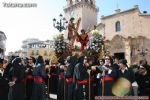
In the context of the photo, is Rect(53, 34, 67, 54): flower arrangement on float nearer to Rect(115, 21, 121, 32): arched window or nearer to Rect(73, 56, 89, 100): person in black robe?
Rect(73, 56, 89, 100): person in black robe

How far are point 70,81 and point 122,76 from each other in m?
1.92

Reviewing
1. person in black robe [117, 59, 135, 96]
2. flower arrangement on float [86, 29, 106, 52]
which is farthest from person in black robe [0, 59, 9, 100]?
flower arrangement on float [86, 29, 106, 52]

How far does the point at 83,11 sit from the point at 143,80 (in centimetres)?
3961

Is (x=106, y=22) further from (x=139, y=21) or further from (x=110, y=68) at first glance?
(x=110, y=68)

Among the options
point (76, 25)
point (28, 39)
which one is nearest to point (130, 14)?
point (76, 25)

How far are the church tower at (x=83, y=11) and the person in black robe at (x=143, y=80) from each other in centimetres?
→ 3880

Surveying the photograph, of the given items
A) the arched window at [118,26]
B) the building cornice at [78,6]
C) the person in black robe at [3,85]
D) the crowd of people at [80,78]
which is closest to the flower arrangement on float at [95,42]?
the crowd of people at [80,78]

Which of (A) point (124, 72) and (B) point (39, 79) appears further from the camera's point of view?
(B) point (39, 79)

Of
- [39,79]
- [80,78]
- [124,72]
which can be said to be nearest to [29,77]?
→ [39,79]

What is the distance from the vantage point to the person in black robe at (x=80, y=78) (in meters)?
8.37

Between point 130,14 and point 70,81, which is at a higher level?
point 130,14

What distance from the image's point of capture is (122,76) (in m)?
8.29

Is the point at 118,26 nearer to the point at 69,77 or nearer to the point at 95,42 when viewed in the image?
the point at 95,42

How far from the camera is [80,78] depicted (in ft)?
27.5
